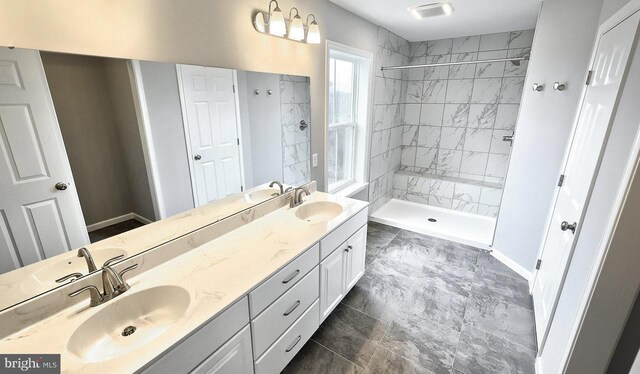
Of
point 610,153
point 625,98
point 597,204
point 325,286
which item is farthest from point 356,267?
point 625,98

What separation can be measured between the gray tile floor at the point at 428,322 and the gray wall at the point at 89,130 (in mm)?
1409

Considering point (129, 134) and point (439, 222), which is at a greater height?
point (129, 134)

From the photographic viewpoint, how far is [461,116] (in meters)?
3.85

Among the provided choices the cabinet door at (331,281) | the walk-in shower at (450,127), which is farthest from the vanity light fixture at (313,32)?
the cabinet door at (331,281)

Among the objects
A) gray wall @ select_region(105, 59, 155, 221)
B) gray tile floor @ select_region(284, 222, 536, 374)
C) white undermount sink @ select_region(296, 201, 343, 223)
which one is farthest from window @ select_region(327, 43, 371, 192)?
gray wall @ select_region(105, 59, 155, 221)

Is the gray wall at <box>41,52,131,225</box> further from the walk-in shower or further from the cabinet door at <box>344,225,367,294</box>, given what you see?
the walk-in shower

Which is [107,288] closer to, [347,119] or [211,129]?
[211,129]

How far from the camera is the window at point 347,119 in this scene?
2918 mm

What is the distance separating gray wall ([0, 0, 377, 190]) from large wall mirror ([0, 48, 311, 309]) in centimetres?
5

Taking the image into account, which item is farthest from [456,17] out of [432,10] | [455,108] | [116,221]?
[116,221]

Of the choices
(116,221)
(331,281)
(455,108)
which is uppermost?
(455,108)

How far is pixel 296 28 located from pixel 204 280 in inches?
65.6

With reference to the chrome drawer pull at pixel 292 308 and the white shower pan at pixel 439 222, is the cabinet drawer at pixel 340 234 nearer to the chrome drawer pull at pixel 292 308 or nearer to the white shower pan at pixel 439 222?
the chrome drawer pull at pixel 292 308

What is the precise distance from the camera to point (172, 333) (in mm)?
957
